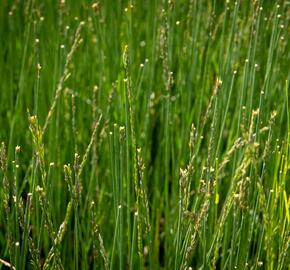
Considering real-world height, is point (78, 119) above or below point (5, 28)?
below

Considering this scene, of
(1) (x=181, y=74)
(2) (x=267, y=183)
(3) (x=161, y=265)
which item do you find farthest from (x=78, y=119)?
(2) (x=267, y=183)

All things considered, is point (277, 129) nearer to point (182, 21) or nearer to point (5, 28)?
point (182, 21)

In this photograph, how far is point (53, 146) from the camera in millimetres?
1686

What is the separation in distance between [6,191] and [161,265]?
28.8 inches

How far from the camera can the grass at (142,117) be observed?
4.59 ft

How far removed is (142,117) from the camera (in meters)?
1.79

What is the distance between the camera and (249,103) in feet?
4.73

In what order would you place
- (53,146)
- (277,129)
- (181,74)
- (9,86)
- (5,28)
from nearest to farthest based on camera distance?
1. (277,129)
2. (53,146)
3. (181,74)
4. (9,86)
5. (5,28)

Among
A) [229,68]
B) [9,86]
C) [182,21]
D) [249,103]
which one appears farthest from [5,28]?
[249,103]

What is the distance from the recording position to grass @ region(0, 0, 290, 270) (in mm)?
1398

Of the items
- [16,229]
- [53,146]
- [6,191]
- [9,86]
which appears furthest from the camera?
[9,86]

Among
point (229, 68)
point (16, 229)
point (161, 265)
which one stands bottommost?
point (161, 265)

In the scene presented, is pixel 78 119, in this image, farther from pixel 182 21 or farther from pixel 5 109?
pixel 182 21

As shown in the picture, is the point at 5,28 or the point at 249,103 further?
the point at 5,28
